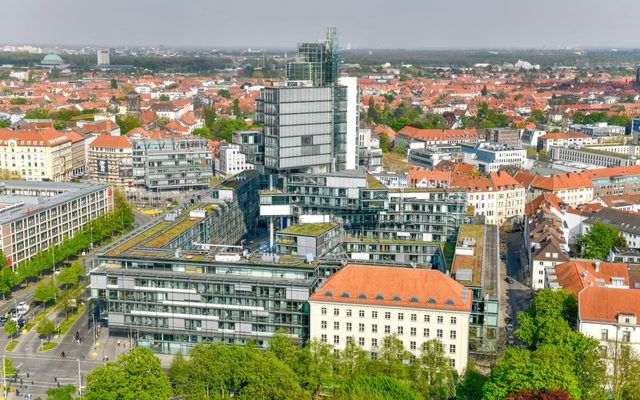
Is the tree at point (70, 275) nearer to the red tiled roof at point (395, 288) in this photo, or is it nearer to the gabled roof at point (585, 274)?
the red tiled roof at point (395, 288)

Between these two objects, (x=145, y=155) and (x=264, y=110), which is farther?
(x=145, y=155)

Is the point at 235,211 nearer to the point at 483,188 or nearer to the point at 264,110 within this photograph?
the point at 264,110

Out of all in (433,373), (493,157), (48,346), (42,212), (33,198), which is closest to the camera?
(433,373)

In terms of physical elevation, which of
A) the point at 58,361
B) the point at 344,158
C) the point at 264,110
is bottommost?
the point at 58,361

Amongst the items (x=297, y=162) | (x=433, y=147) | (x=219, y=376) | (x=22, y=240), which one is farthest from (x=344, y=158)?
(x=433, y=147)

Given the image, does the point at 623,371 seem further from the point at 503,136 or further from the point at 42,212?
the point at 503,136

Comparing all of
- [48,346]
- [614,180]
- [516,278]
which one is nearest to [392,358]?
[48,346]
